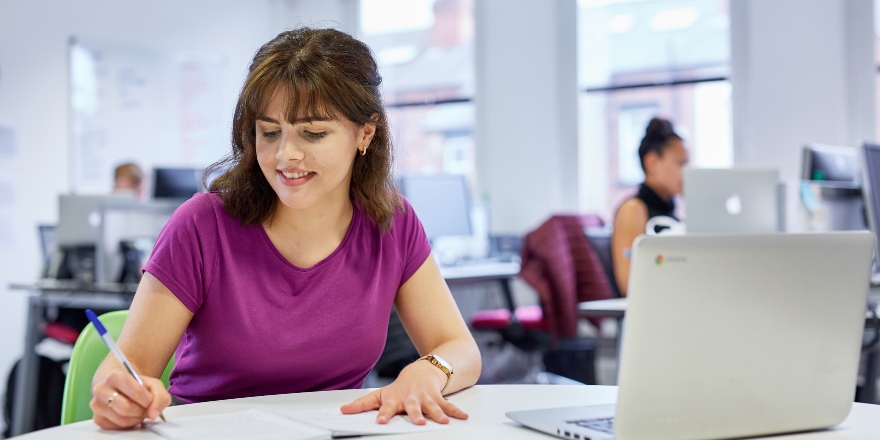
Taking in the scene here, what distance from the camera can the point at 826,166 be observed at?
3.24 metres

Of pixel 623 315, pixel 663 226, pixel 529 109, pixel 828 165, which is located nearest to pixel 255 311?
pixel 623 315

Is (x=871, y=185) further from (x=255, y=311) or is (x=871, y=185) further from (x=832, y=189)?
(x=255, y=311)

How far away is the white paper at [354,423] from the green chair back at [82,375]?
0.37 meters

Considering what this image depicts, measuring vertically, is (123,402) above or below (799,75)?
below

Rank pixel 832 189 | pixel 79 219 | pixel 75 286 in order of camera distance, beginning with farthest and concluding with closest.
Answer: pixel 79 219
pixel 75 286
pixel 832 189

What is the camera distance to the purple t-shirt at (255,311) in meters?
1.34

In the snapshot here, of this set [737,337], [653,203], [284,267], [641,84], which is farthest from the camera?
[641,84]

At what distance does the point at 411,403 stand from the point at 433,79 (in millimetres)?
4960

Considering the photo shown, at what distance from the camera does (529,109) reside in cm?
544

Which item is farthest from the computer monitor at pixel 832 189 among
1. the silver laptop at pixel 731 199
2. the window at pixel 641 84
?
the window at pixel 641 84

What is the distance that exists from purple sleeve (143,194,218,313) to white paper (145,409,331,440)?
275mm

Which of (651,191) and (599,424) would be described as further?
(651,191)

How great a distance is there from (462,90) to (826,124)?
7.50 feet

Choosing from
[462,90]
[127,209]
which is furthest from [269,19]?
[127,209]
